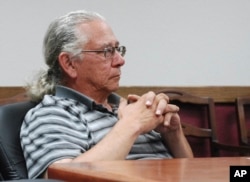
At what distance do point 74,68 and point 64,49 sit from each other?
0.25ft

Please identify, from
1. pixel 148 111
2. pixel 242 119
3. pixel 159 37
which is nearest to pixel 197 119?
pixel 242 119

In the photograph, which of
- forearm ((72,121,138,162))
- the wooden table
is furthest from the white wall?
the wooden table

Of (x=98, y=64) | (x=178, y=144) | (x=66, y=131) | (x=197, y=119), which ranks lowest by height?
(x=197, y=119)

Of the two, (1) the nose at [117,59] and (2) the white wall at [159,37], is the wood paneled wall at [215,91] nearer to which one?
(2) the white wall at [159,37]

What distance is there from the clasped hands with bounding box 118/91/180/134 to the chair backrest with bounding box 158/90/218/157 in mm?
1074

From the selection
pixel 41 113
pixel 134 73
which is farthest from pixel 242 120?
pixel 41 113

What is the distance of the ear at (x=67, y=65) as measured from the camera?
1.82 m

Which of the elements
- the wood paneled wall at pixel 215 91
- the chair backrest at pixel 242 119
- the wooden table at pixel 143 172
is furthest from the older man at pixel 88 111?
the chair backrest at pixel 242 119

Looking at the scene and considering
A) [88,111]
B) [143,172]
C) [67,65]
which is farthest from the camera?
[67,65]

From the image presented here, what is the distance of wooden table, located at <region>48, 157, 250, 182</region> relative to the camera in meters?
0.85

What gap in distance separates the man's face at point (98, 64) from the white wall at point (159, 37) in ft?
2.97

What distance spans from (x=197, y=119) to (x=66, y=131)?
1.61 meters

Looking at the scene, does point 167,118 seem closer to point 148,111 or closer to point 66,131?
point 148,111

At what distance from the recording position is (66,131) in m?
1.54
